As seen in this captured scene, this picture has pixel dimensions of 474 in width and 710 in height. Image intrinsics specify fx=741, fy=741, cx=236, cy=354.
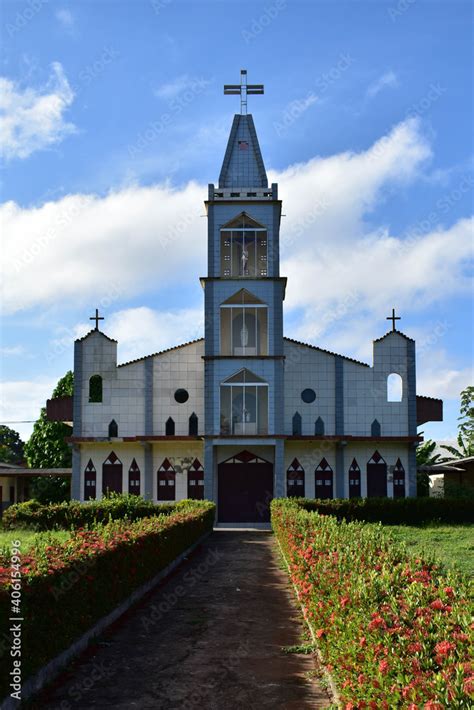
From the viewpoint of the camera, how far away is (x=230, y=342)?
34.2 meters

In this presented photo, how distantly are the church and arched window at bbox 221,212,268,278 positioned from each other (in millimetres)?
52

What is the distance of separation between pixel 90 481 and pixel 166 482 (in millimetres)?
3537

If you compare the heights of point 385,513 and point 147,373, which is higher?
point 147,373

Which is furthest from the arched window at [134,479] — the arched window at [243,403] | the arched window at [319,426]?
the arched window at [319,426]

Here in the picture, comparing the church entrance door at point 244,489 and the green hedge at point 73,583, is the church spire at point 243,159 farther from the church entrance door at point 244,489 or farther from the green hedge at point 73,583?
the green hedge at point 73,583

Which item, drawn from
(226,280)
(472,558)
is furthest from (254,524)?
(472,558)

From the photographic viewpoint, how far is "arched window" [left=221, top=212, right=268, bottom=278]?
34.0 meters

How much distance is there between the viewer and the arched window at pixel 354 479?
34.0 m

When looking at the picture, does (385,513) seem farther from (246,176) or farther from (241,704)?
(241,704)

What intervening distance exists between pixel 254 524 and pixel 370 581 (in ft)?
83.6

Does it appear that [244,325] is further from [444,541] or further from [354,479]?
[444,541]

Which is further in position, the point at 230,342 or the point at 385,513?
the point at 230,342

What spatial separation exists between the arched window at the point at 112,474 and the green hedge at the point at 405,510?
31.6 ft

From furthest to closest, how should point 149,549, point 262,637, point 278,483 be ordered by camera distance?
1. point 278,483
2. point 149,549
3. point 262,637
